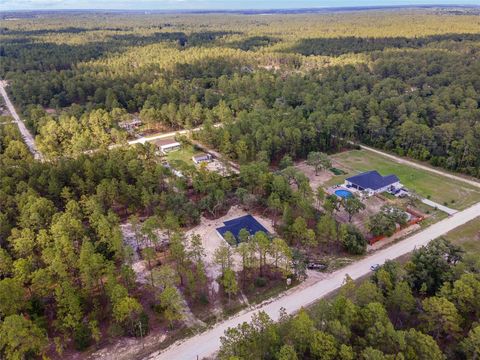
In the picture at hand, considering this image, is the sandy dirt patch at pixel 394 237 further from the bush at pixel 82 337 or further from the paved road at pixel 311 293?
the bush at pixel 82 337

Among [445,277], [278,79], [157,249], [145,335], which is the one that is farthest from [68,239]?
[278,79]

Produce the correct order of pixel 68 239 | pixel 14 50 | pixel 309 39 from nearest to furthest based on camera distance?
pixel 68 239
pixel 14 50
pixel 309 39

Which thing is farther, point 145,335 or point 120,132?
point 120,132

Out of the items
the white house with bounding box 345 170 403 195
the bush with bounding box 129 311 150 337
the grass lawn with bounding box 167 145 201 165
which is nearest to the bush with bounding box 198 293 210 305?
the bush with bounding box 129 311 150 337

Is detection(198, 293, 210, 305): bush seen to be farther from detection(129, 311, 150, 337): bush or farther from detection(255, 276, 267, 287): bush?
detection(129, 311, 150, 337): bush

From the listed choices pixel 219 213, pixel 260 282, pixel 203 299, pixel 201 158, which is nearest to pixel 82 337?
pixel 203 299

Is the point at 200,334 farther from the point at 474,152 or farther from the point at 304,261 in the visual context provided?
the point at 474,152

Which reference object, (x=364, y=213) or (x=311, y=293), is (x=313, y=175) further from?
(x=311, y=293)
